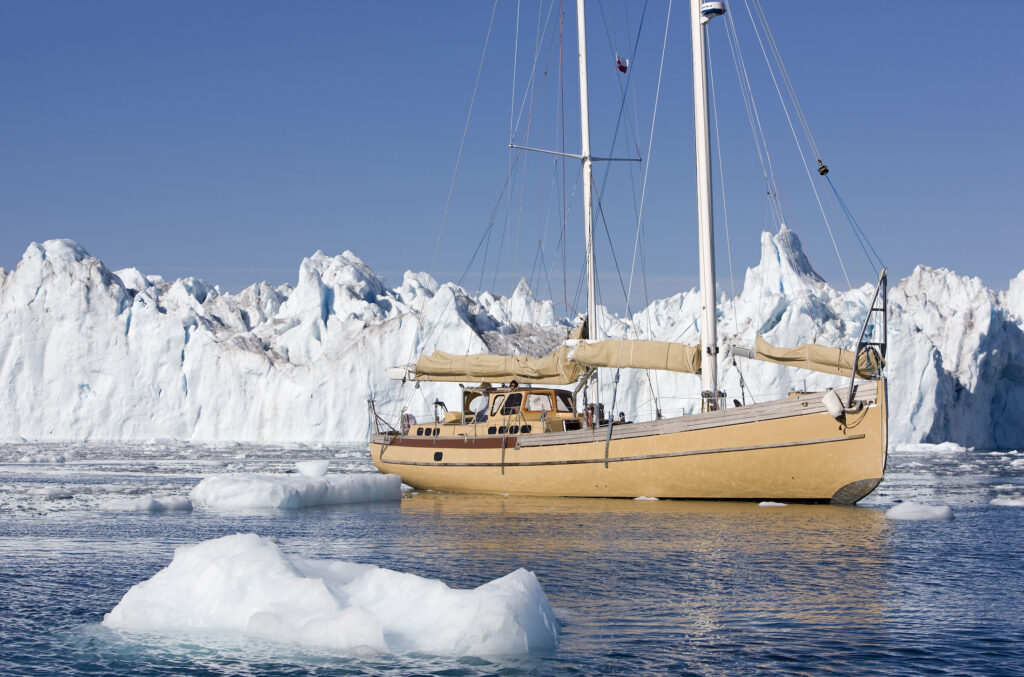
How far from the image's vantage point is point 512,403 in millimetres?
24703

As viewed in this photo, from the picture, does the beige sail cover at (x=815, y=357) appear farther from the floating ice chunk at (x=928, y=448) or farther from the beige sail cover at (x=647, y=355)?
the floating ice chunk at (x=928, y=448)

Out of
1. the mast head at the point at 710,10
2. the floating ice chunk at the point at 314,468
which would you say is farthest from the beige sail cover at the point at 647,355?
the floating ice chunk at the point at 314,468

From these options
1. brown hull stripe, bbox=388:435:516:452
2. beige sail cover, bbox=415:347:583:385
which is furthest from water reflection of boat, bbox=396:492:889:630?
beige sail cover, bbox=415:347:583:385

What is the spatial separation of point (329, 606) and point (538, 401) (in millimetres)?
17359

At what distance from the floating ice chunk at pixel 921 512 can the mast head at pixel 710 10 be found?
39.3 ft

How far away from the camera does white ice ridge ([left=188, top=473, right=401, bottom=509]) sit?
70.6ft

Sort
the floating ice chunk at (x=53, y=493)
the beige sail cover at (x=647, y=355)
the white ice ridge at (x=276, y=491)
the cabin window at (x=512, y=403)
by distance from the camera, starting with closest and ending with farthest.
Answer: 1. the white ice ridge at (x=276, y=491)
2. the floating ice chunk at (x=53, y=493)
3. the beige sail cover at (x=647, y=355)
4. the cabin window at (x=512, y=403)

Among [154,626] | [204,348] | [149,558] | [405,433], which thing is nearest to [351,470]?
[405,433]

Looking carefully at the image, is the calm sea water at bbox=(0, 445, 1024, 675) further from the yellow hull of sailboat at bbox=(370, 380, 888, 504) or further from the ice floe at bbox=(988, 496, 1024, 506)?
the yellow hull of sailboat at bbox=(370, 380, 888, 504)

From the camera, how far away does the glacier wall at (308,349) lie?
5694cm

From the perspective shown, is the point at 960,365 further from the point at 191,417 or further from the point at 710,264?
the point at 191,417

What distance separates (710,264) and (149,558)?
14220mm

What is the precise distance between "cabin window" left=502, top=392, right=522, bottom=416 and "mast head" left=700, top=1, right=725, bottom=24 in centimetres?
1004

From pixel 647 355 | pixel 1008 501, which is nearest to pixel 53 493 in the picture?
pixel 647 355
